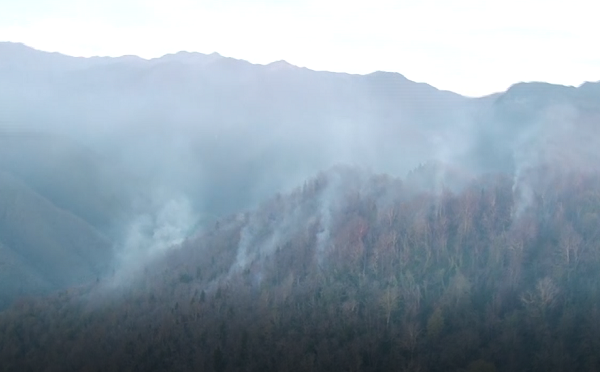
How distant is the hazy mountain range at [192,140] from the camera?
95875 mm

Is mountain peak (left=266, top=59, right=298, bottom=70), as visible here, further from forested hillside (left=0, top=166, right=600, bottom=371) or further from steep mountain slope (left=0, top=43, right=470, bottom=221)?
forested hillside (left=0, top=166, right=600, bottom=371)

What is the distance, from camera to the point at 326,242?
64688 mm

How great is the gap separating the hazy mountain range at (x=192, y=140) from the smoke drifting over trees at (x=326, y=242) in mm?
428

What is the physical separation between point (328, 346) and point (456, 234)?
14.5 meters

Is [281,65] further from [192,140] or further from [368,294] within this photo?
[368,294]

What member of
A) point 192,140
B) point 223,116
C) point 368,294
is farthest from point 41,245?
point 368,294

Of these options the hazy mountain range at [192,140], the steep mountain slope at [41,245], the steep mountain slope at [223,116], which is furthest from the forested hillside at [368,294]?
the steep mountain slope at [223,116]

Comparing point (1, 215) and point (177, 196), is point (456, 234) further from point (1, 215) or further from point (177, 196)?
point (177, 196)

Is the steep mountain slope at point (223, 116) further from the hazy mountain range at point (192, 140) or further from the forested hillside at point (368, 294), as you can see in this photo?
the forested hillside at point (368, 294)

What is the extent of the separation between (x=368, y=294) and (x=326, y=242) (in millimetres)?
9237

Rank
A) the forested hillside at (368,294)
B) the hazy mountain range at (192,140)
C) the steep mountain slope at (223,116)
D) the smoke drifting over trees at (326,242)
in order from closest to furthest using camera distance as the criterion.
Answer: the forested hillside at (368,294) < the smoke drifting over trees at (326,242) < the hazy mountain range at (192,140) < the steep mountain slope at (223,116)

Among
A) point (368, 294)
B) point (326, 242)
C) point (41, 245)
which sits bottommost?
point (41, 245)

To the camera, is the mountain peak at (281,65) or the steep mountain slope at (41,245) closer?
the steep mountain slope at (41,245)

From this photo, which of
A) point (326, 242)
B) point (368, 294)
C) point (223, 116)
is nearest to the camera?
point (368, 294)
